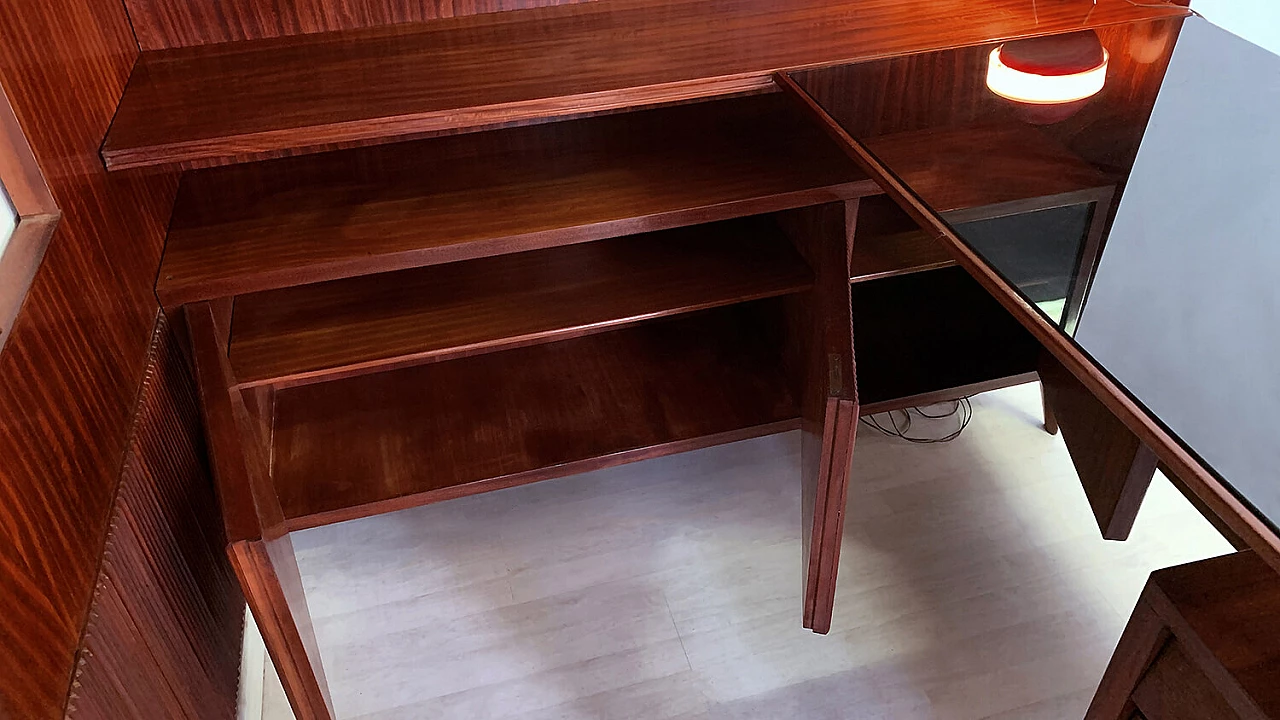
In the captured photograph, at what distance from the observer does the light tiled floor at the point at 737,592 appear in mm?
1207

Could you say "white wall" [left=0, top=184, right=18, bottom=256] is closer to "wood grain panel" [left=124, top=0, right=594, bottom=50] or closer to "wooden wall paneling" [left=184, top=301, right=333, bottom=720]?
"wooden wall paneling" [left=184, top=301, right=333, bottom=720]

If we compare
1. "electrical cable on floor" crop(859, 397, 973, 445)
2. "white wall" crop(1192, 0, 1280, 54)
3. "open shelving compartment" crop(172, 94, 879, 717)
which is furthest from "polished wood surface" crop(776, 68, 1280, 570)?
"white wall" crop(1192, 0, 1280, 54)

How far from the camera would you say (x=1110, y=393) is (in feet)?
1.94

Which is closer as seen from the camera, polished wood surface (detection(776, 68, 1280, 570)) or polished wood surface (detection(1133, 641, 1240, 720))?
polished wood surface (detection(776, 68, 1280, 570))

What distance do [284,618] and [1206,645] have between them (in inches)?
33.8

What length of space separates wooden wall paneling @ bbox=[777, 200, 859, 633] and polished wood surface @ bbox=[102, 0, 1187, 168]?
223 millimetres

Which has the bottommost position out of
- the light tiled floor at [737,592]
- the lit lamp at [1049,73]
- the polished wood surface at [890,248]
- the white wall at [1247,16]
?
the light tiled floor at [737,592]

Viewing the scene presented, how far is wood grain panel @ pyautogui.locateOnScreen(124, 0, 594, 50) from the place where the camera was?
1113 mm

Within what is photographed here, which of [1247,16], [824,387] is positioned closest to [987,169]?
[824,387]

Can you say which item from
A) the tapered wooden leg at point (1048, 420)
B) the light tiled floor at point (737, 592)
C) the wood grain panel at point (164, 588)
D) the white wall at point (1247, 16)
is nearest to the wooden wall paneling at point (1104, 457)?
the light tiled floor at point (737, 592)

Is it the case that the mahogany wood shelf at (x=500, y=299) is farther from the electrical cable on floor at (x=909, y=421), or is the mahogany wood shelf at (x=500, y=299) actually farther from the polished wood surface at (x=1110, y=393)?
the electrical cable on floor at (x=909, y=421)

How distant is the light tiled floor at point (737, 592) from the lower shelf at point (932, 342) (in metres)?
0.20

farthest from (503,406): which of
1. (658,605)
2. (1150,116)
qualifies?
(1150,116)

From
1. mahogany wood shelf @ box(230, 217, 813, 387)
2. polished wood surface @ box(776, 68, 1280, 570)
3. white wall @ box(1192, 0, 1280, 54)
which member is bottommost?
mahogany wood shelf @ box(230, 217, 813, 387)
